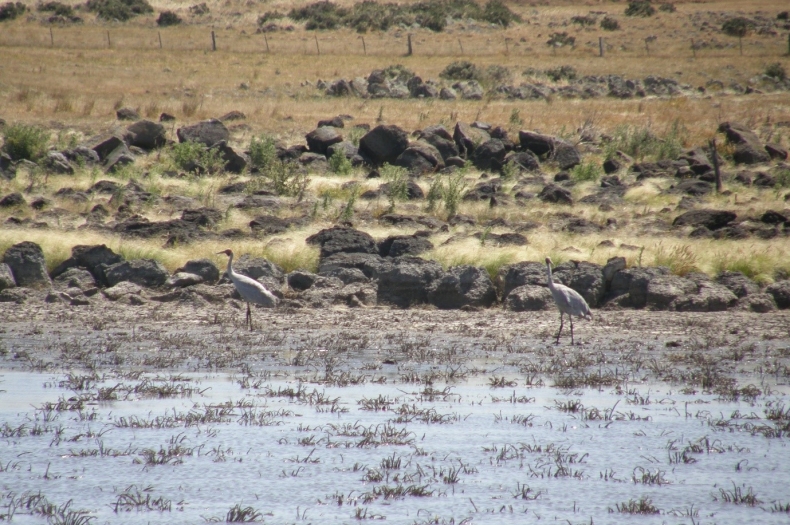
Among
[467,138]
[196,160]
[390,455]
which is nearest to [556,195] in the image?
[467,138]

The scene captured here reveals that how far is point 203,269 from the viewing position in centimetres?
2142

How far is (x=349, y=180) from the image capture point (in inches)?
1273

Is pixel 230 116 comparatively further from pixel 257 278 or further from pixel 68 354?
pixel 68 354

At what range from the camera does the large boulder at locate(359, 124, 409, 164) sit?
1380 inches

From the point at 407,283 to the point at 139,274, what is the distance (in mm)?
6065

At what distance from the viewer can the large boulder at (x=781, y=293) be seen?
20.5 meters

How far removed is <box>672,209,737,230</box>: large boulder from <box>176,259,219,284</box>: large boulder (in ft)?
43.8

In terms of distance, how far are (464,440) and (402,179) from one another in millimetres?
21579

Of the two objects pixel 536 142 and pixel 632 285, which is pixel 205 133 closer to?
pixel 536 142

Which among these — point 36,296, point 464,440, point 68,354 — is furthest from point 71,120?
point 464,440

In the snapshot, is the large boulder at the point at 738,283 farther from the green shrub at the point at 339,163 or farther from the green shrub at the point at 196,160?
the green shrub at the point at 196,160

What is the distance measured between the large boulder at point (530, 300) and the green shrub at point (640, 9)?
3111 inches

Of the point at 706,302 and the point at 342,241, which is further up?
the point at 342,241

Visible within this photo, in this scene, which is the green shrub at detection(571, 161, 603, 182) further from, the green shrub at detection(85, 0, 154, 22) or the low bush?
the green shrub at detection(85, 0, 154, 22)
